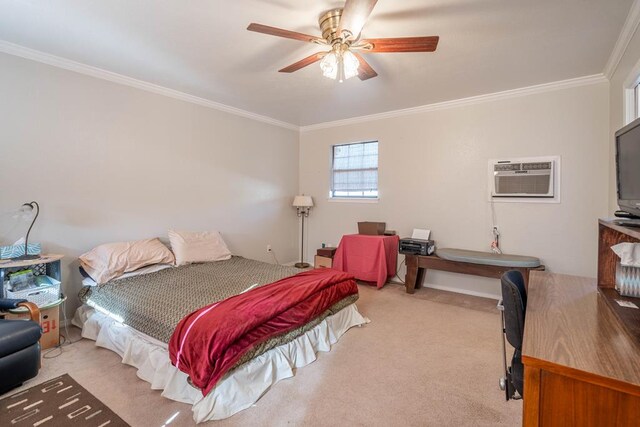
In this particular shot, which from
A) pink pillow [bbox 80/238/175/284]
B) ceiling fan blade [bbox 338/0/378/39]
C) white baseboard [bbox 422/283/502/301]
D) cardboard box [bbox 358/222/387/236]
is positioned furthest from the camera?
cardboard box [bbox 358/222/387/236]

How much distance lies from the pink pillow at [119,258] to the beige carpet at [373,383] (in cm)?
60

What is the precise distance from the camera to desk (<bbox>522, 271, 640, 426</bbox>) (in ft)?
2.75

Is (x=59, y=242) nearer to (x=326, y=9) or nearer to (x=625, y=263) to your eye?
(x=326, y=9)

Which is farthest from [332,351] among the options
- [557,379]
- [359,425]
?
[557,379]

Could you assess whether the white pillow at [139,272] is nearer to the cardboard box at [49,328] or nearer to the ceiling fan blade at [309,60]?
the cardboard box at [49,328]

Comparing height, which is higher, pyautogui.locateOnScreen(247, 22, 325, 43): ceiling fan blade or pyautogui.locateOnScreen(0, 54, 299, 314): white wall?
pyautogui.locateOnScreen(247, 22, 325, 43): ceiling fan blade

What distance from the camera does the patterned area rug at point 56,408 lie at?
1673 mm

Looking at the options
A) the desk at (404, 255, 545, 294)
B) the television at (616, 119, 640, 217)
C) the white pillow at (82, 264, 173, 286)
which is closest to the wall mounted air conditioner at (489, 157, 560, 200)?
the desk at (404, 255, 545, 294)

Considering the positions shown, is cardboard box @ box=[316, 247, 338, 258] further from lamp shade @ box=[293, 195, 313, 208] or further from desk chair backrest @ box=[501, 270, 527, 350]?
desk chair backrest @ box=[501, 270, 527, 350]

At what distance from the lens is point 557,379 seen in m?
0.91

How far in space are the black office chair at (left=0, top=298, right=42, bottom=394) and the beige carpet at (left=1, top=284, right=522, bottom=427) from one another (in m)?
0.12

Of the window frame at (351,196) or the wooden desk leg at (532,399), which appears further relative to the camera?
the window frame at (351,196)

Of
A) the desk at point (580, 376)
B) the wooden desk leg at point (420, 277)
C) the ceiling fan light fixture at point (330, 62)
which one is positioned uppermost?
the ceiling fan light fixture at point (330, 62)

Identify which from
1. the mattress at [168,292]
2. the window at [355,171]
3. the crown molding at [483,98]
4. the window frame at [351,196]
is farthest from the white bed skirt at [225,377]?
the crown molding at [483,98]
